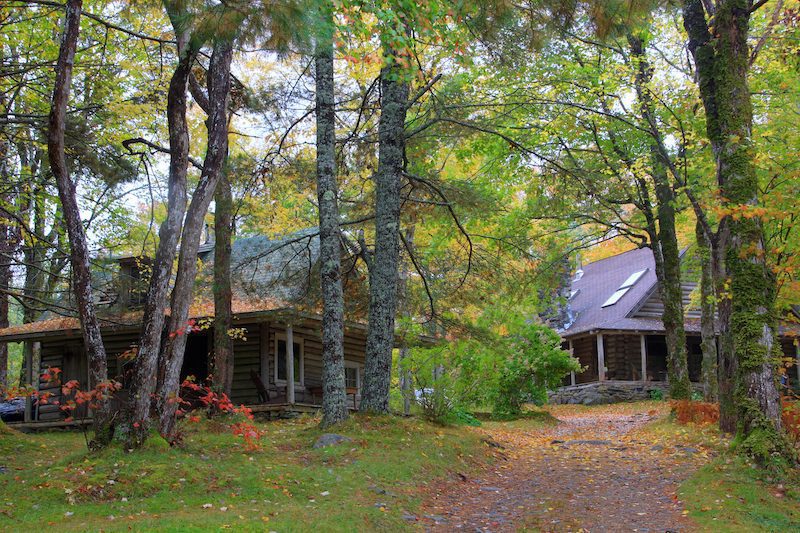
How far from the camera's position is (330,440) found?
33.2 feet

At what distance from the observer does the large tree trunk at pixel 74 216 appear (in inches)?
328

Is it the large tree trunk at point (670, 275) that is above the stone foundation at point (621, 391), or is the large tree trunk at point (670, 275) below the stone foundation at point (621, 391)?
above

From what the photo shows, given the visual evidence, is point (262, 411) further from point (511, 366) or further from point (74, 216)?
point (74, 216)

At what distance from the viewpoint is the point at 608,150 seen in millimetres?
18547

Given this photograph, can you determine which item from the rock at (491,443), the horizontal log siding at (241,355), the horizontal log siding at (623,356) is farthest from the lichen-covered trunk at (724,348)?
the horizontal log siding at (623,356)

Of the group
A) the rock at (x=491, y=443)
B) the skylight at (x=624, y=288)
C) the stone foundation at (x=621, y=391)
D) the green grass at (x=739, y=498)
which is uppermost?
the skylight at (x=624, y=288)

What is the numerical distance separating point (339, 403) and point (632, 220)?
14.0m

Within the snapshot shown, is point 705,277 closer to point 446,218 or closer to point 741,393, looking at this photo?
point 446,218

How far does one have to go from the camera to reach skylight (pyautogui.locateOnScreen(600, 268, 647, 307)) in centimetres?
3102

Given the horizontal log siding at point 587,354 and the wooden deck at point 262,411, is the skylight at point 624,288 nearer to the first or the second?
the horizontal log siding at point 587,354

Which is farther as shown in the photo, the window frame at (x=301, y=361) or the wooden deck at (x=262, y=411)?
the window frame at (x=301, y=361)

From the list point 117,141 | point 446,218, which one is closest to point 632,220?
point 446,218

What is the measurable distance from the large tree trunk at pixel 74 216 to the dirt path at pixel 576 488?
4241 millimetres

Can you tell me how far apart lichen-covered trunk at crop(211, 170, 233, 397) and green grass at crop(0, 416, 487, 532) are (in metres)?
4.23
